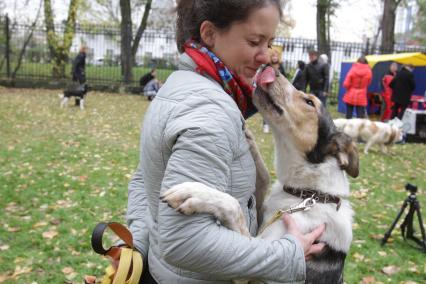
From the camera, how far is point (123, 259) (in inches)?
70.2

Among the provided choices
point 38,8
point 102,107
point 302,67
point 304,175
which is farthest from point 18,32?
point 304,175

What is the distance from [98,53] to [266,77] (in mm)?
22208

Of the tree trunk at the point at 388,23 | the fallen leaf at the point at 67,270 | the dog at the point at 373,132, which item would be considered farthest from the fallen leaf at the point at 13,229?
the tree trunk at the point at 388,23

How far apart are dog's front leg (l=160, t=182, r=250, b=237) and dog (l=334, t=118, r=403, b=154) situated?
9.68 m

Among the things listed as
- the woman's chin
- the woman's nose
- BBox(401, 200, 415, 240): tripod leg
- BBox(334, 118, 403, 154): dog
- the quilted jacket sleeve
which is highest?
the woman's nose

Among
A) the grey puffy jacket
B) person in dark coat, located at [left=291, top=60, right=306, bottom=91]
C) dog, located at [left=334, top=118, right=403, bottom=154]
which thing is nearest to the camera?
the grey puffy jacket

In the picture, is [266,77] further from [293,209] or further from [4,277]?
[4,277]

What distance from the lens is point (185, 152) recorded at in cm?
131

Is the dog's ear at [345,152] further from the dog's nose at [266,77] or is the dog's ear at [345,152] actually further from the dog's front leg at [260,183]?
the dog's nose at [266,77]

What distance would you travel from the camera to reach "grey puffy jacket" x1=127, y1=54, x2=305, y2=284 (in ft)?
4.32

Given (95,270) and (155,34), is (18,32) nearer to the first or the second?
(155,34)

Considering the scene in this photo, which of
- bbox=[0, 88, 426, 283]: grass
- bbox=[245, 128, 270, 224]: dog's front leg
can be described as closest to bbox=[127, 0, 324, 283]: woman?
bbox=[245, 128, 270, 224]: dog's front leg

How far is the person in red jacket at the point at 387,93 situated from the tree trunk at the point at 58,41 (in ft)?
46.8

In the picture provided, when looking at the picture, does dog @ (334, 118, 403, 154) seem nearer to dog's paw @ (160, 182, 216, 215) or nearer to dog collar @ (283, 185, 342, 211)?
dog collar @ (283, 185, 342, 211)
